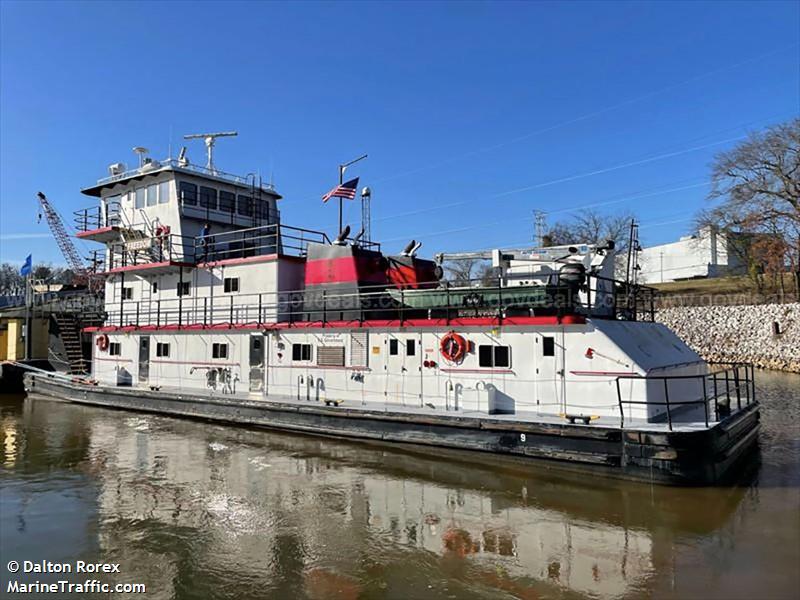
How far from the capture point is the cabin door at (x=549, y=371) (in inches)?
475

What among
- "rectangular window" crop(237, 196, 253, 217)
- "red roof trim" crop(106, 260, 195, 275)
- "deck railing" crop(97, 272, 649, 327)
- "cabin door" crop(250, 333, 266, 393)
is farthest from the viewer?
"rectangular window" crop(237, 196, 253, 217)

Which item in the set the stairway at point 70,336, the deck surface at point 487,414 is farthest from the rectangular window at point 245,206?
the stairway at point 70,336

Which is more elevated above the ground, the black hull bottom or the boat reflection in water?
the black hull bottom

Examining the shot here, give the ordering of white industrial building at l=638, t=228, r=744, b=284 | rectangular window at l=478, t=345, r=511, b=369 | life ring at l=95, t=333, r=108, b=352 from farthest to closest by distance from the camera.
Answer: white industrial building at l=638, t=228, r=744, b=284, life ring at l=95, t=333, r=108, b=352, rectangular window at l=478, t=345, r=511, b=369

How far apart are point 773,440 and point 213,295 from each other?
17426 millimetres

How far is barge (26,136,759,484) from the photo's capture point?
441 inches

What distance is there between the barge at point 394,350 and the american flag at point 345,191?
0.26 feet

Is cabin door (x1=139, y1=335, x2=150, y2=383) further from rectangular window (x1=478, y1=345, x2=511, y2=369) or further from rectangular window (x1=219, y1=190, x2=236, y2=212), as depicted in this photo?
rectangular window (x1=478, y1=345, x2=511, y2=369)

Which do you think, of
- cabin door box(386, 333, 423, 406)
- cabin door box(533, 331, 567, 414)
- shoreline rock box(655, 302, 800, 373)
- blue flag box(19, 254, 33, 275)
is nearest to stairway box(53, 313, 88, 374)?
blue flag box(19, 254, 33, 275)

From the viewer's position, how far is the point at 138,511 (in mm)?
9547

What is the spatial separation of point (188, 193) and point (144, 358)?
666cm

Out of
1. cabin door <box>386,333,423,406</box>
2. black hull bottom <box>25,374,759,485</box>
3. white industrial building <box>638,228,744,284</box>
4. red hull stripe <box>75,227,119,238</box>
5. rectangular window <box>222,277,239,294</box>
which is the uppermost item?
white industrial building <box>638,228,744,284</box>

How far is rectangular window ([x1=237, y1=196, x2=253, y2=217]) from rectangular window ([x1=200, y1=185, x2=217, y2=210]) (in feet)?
3.71

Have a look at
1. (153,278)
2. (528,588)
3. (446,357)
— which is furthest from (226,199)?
(528,588)
